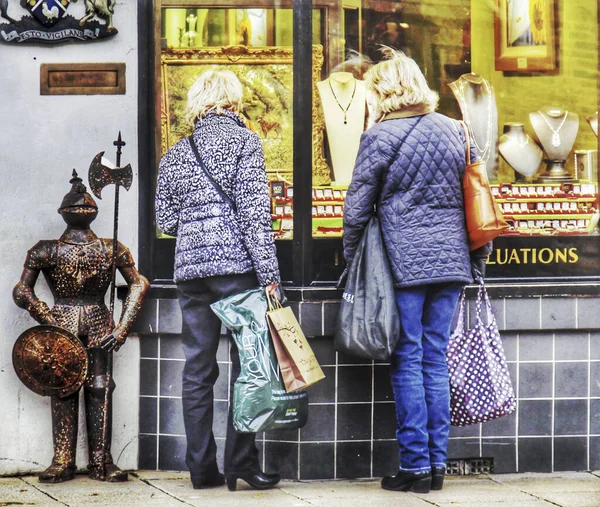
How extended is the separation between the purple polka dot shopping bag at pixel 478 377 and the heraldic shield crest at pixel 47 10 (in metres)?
2.67

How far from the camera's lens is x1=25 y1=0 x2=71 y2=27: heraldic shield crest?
6.44 meters

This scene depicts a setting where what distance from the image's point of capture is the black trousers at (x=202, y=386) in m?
6.05

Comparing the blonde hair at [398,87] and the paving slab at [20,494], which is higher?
the blonde hair at [398,87]

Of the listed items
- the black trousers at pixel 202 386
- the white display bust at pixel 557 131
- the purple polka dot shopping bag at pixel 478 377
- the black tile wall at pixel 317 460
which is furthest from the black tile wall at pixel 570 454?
the black trousers at pixel 202 386

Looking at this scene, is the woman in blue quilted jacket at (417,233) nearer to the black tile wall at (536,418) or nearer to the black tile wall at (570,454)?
the black tile wall at (536,418)

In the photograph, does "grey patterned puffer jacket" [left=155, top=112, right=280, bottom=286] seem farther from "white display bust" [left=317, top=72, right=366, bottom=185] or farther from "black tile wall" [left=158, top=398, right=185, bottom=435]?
"black tile wall" [left=158, top=398, right=185, bottom=435]

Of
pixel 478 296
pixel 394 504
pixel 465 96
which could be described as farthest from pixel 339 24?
pixel 394 504

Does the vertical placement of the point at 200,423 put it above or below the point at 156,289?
below

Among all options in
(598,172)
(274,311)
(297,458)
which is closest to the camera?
(274,311)

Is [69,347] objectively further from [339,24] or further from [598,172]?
[598,172]

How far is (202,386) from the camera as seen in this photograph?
19.9 feet

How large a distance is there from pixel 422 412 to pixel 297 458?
803 millimetres

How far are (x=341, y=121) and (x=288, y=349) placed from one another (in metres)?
1.45

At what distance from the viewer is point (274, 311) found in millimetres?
5848
